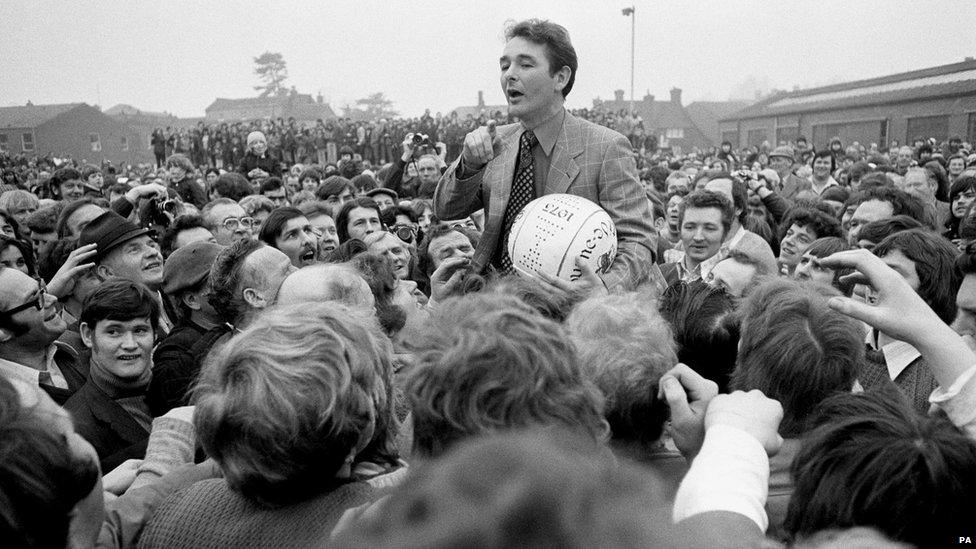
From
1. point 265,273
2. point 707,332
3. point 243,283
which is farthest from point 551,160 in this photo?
point 243,283

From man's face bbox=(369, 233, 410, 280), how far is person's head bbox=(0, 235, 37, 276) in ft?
7.76

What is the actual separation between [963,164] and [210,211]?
13.4 m

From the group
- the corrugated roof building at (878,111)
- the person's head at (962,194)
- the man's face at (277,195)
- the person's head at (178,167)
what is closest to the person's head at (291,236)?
the man's face at (277,195)

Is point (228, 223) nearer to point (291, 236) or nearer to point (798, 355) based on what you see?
point (291, 236)

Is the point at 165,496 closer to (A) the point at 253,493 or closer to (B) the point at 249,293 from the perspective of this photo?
(A) the point at 253,493

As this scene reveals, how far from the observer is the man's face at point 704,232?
5.55 m

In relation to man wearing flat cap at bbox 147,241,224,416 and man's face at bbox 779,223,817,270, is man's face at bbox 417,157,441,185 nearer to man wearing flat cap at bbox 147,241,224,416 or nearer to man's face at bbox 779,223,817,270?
man's face at bbox 779,223,817,270

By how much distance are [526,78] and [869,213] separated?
3889 mm

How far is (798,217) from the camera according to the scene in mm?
6145

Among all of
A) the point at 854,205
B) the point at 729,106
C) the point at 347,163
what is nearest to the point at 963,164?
the point at 854,205

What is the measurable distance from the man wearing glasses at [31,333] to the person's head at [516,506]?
3.33m

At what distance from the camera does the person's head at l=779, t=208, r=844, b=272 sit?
19.7 feet

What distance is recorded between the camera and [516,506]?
27.0 inches

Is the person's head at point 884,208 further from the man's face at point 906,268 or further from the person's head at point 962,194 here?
the man's face at point 906,268
